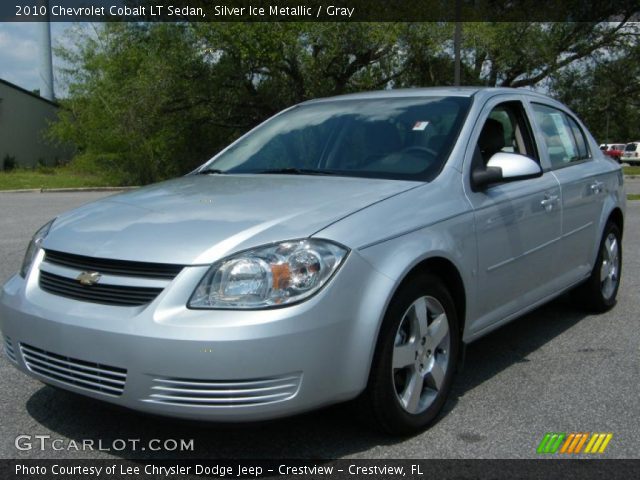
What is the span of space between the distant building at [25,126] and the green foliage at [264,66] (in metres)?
11.1

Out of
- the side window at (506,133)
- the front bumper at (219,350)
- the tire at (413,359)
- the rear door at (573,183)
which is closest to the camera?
the front bumper at (219,350)

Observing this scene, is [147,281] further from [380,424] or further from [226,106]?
[226,106]

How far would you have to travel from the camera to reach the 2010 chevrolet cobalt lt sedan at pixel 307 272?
2.77m

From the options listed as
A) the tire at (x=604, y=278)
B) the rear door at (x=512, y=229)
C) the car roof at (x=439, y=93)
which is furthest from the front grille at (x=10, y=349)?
the tire at (x=604, y=278)

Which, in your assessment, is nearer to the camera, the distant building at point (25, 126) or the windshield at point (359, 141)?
the windshield at point (359, 141)

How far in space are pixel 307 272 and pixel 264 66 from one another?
919 inches

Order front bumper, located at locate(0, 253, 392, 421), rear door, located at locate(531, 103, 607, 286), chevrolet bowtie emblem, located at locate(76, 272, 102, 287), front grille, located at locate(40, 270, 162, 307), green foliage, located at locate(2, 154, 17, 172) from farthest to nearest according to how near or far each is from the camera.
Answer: green foliage, located at locate(2, 154, 17, 172) < rear door, located at locate(531, 103, 607, 286) < chevrolet bowtie emblem, located at locate(76, 272, 102, 287) < front grille, located at locate(40, 270, 162, 307) < front bumper, located at locate(0, 253, 392, 421)

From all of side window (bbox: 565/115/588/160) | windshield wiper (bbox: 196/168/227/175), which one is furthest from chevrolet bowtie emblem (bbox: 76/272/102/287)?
side window (bbox: 565/115/588/160)

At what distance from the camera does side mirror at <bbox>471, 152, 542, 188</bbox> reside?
12.5ft

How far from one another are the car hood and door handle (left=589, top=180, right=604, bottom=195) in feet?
7.13

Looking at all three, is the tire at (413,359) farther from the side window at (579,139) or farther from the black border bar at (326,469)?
the side window at (579,139)

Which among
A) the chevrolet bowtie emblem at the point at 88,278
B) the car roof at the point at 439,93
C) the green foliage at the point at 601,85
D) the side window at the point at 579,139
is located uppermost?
the green foliage at the point at 601,85

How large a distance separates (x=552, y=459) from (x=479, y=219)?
1229 mm

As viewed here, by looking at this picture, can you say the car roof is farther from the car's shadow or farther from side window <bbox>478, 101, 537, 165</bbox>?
the car's shadow
